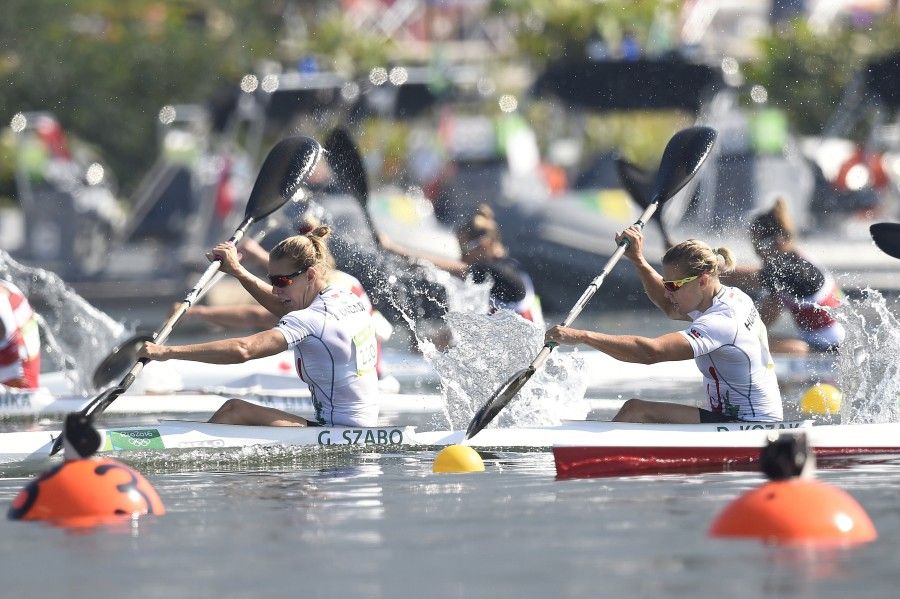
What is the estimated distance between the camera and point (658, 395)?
13.6 metres

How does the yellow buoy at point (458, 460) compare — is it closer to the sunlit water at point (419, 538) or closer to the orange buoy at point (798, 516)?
the sunlit water at point (419, 538)

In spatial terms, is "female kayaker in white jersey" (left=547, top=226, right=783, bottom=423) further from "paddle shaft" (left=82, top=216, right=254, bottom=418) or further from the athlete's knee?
"paddle shaft" (left=82, top=216, right=254, bottom=418)

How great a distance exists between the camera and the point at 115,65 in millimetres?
39625

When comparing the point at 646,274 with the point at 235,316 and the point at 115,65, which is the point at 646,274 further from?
the point at 115,65

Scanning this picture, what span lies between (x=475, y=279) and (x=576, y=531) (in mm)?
6694

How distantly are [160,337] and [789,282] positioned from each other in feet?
16.8

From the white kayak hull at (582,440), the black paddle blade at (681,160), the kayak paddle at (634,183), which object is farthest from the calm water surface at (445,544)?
the kayak paddle at (634,183)

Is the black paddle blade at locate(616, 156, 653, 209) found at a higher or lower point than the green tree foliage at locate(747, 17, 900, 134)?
lower

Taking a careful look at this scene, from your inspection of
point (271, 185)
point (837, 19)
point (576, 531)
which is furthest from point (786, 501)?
point (837, 19)

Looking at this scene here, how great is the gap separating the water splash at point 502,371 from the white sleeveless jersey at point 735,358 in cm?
189

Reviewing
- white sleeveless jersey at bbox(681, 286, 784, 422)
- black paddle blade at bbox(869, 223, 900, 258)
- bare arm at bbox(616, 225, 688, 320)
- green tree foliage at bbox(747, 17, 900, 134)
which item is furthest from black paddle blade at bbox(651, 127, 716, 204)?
green tree foliage at bbox(747, 17, 900, 134)

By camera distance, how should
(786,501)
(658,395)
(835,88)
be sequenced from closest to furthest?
(786,501)
(658,395)
(835,88)

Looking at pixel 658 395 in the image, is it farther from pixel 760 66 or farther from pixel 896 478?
pixel 760 66

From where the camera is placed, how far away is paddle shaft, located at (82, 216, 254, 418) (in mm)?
9734
